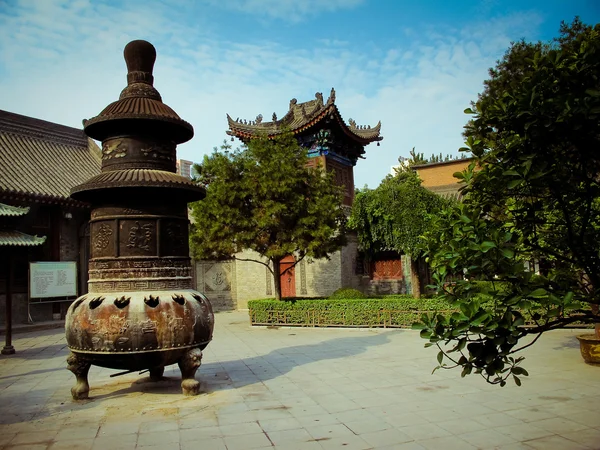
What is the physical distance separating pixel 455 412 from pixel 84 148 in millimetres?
22464

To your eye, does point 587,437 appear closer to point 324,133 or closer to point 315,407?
point 315,407

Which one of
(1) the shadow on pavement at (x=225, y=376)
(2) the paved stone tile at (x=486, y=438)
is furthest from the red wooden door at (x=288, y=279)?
(2) the paved stone tile at (x=486, y=438)

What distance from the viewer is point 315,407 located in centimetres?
587

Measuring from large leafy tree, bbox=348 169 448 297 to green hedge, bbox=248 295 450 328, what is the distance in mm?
2809

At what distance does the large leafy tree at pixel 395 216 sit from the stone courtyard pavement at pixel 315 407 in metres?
8.26

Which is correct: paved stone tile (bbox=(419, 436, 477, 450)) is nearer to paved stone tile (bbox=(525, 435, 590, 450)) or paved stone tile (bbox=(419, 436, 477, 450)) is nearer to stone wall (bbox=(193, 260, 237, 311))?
paved stone tile (bbox=(525, 435, 590, 450))

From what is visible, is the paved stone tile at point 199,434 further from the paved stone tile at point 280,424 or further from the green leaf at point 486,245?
the green leaf at point 486,245

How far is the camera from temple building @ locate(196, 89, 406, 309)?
20.6m

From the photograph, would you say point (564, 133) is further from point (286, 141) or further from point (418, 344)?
point (286, 141)

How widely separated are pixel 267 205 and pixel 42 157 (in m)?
12.1

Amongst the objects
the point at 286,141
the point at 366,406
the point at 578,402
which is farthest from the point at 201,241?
the point at 578,402

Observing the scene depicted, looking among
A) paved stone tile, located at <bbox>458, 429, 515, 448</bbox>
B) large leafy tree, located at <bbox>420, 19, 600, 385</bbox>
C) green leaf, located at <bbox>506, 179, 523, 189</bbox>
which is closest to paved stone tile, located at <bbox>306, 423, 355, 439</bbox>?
paved stone tile, located at <bbox>458, 429, 515, 448</bbox>

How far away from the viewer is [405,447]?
4449 mm

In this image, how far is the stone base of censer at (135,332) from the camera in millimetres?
6000
